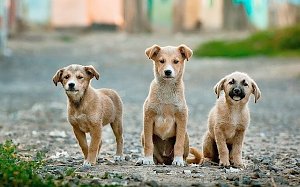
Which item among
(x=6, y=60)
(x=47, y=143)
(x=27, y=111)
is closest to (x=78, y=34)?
(x=6, y=60)

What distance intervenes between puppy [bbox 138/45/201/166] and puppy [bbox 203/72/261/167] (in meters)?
0.34

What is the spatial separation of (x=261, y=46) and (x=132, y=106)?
1349cm

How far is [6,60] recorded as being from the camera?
27.9 meters

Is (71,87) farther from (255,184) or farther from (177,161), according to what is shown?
(255,184)

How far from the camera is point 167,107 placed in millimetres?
8477

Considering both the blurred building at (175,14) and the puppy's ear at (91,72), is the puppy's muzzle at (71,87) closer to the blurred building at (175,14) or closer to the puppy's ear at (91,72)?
the puppy's ear at (91,72)

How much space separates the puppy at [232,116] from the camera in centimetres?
838

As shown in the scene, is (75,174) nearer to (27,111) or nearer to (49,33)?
(27,111)

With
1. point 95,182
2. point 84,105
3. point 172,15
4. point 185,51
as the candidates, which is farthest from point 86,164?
point 172,15

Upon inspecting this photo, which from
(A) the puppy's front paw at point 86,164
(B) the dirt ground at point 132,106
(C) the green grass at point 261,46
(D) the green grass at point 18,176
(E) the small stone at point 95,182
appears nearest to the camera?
(D) the green grass at point 18,176

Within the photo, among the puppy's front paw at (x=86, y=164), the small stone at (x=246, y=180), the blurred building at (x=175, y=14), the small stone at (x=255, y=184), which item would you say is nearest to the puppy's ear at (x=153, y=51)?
the puppy's front paw at (x=86, y=164)

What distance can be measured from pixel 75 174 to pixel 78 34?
30496mm

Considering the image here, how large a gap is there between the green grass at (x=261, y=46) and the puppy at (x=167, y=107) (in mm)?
19629

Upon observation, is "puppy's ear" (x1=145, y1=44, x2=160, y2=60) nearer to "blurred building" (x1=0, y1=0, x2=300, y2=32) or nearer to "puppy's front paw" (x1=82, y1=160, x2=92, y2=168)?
"puppy's front paw" (x1=82, y1=160, x2=92, y2=168)
